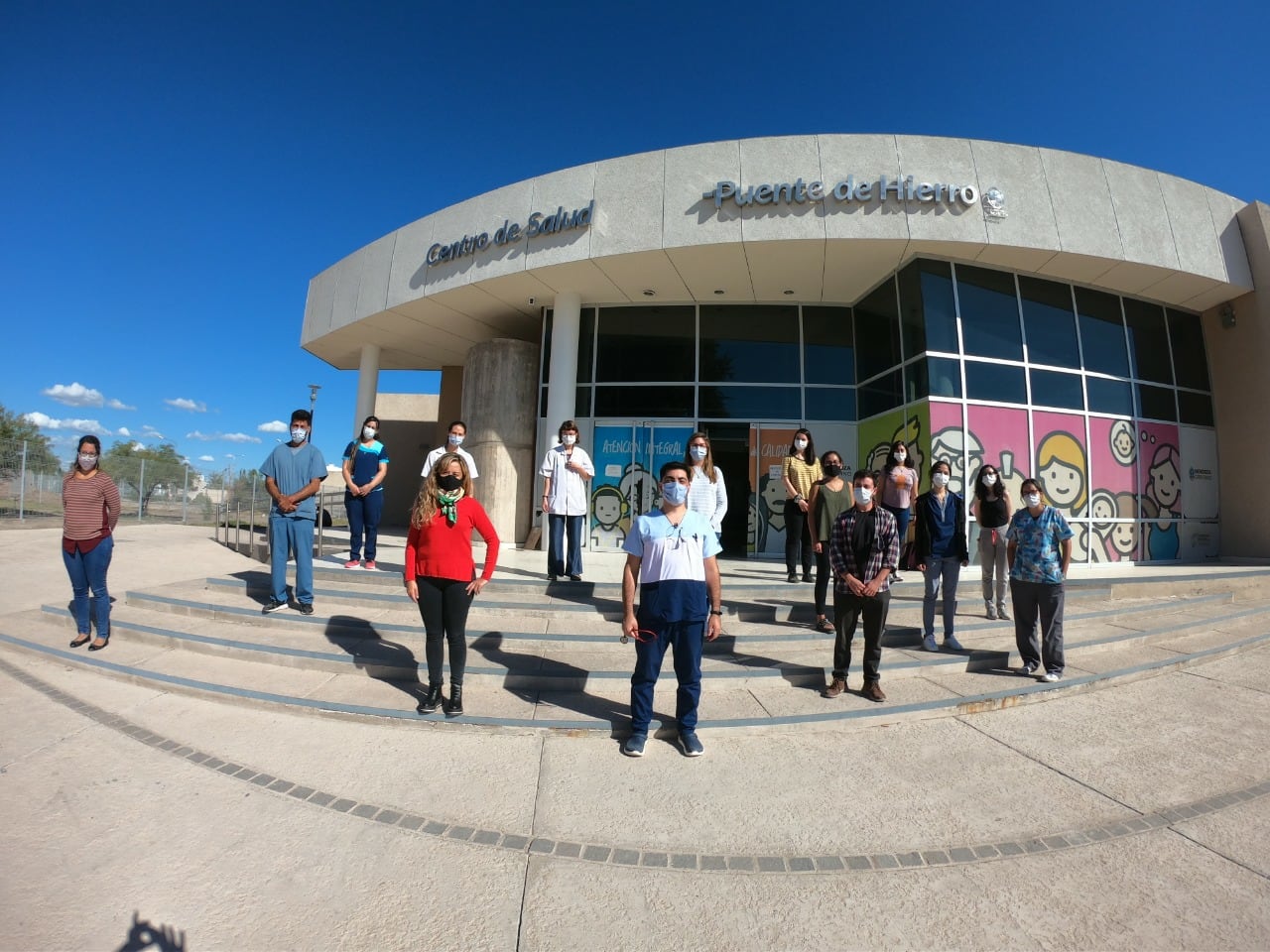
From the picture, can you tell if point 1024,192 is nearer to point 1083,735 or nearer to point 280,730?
point 1083,735

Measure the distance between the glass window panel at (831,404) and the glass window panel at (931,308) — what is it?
1.74 metres

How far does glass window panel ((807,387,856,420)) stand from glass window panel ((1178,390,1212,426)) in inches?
258

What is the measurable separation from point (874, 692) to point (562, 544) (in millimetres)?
3799

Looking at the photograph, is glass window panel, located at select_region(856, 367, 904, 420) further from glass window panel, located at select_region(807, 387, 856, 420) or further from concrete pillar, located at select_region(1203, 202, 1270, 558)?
concrete pillar, located at select_region(1203, 202, 1270, 558)

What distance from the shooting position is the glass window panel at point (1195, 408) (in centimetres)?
1127

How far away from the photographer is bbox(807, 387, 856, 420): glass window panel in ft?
37.4

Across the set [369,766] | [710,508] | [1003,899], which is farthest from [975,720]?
[369,766]

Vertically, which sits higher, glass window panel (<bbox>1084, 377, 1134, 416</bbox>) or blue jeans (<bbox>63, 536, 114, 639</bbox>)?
glass window panel (<bbox>1084, 377, 1134, 416</bbox>)

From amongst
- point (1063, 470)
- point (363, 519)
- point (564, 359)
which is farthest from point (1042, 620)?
point (564, 359)

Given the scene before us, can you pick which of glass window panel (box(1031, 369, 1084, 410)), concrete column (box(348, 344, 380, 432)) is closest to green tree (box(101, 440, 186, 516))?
concrete column (box(348, 344, 380, 432))

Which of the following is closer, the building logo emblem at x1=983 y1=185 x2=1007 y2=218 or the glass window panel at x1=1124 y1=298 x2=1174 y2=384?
the building logo emblem at x1=983 y1=185 x2=1007 y2=218

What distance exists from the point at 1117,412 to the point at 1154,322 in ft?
7.98

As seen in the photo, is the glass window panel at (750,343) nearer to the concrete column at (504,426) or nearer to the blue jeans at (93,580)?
the concrete column at (504,426)

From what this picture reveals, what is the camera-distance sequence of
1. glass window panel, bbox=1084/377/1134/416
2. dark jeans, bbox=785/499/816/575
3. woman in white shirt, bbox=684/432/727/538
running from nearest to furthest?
woman in white shirt, bbox=684/432/727/538 < dark jeans, bbox=785/499/816/575 < glass window panel, bbox=1084/377/1134/416
